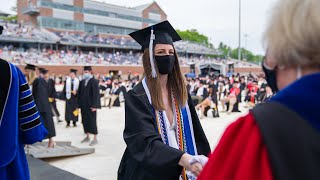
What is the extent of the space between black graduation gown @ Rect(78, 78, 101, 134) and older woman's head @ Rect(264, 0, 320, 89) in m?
6.92

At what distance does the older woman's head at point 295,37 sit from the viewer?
0.87 meters

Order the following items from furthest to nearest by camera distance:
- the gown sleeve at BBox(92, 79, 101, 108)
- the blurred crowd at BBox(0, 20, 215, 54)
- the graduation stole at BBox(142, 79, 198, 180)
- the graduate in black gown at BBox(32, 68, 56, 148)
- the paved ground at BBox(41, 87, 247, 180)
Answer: the blurred crowd at BBox(0, 20, 215, 54) → the gown sleeve at BBox(92, 79, 101, 108) → the graduate in black gown at BBox(32, 68, 56, 148) → the paved ground at BBox(41, 87, 247, 180) → the graduation stole at BBox(142, 79, 198, 180)

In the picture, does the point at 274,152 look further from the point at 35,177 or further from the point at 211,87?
the point at 211,87

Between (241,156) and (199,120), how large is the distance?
1.59 meters

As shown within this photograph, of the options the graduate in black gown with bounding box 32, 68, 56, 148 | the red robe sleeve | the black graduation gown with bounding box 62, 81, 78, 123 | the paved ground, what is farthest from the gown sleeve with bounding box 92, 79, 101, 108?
the red robe sleeve

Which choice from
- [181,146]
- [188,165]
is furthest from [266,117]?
[181,146]

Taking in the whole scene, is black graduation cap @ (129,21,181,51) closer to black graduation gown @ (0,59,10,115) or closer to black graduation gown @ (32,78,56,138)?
black graduation gown @ (0,59,10,115)

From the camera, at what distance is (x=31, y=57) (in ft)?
131

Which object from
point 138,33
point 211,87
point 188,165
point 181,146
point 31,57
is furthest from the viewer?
point 31,57

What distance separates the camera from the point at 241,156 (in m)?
0.92

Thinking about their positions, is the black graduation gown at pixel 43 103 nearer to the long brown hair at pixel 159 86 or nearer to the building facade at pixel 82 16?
the long brown hair at pixel 159 86

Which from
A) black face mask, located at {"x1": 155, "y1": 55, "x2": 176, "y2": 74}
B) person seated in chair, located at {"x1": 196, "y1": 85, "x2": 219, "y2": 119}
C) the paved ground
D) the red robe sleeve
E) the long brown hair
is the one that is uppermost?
black face mask, located at {"x1": 155, "y1": 55, "x2": 176, "y2": 74}

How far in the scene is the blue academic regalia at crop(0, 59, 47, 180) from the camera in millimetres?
2512

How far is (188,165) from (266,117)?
98 cm
